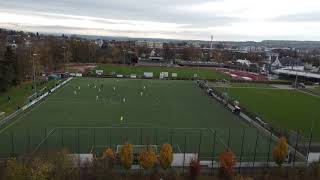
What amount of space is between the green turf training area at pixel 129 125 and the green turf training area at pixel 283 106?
3.38 m

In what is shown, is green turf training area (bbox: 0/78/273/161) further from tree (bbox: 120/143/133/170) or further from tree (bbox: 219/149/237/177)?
tree (bbox: 120/143/133/170)

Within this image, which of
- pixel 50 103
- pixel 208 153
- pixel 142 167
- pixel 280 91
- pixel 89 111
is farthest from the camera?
pixel 280 91

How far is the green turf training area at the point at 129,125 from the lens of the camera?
24.9 metres

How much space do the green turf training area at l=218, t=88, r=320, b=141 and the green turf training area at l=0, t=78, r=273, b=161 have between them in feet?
11.1

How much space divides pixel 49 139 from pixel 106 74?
39.6 meters

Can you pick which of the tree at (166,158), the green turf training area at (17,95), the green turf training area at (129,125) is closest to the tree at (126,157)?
the tree at (166,158)

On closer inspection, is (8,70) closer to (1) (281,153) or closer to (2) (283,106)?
(2) (283,106)

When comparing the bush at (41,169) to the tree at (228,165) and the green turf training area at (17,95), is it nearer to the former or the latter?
the tree at (228,165)

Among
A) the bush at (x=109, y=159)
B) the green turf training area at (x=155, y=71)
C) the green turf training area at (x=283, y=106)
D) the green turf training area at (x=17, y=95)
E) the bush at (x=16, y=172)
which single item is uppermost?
the bush at (x=16, y=172)

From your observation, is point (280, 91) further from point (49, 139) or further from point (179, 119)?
point (49, 139)

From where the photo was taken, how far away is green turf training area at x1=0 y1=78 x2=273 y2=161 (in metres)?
24.9

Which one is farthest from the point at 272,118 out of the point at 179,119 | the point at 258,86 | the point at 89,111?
the point at 258,86

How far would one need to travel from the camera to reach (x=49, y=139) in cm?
2573

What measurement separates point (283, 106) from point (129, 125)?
61.1ft
